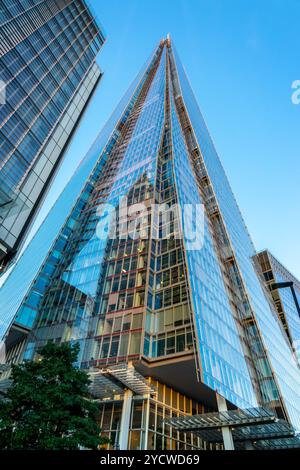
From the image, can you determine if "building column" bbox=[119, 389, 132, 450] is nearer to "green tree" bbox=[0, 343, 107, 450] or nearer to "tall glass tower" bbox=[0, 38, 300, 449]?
"tall glass tower" bbox=[0, 38, 300, 449]

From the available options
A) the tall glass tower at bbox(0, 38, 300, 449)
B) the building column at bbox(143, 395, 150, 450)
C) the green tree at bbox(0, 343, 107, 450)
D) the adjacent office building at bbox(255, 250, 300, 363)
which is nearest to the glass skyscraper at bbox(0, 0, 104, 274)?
the tall glass tower at bbox(0, 38, 300, 449)

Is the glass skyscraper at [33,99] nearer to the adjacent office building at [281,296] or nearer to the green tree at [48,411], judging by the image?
the green tree at [48,411]

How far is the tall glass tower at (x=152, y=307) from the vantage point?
28.1 meters

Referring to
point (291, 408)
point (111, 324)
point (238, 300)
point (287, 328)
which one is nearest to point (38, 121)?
point (111, 324)

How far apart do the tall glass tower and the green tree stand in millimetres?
9223

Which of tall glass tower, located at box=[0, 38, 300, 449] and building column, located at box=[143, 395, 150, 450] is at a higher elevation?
tall glass tower, located at box=[0, 38, 300, 449]

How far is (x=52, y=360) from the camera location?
18719mm

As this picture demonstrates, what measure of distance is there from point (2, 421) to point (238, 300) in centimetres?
4047

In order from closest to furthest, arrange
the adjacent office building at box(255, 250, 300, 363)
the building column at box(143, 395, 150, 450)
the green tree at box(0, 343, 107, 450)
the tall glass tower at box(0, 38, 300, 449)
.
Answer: the green tree at box(0, 343, 107, 450), the building column at box(143, 395, 150, 450), the tall glass tower at box(0, 38, 300, 449), the adjacent office building at box(255, 250, 300, 363)

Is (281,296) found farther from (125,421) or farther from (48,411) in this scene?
(48,411)

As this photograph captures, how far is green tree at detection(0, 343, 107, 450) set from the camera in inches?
591

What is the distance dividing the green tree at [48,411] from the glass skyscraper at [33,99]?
1623 cm

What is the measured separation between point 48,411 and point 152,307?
60.4ft

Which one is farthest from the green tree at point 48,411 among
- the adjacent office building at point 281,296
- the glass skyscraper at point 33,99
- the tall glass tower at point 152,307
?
the adjacent office building at point 281,296
